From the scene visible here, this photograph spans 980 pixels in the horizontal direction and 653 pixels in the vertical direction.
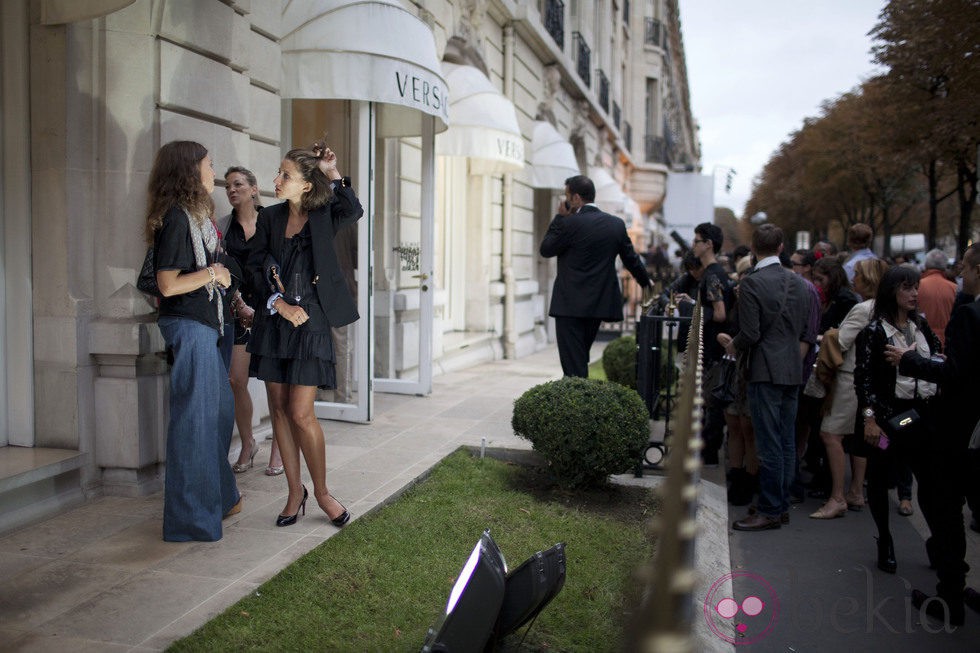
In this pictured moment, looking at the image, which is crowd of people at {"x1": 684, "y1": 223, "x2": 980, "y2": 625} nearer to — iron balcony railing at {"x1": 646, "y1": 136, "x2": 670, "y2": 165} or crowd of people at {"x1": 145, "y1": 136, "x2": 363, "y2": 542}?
crowd of people at {"x1": 145, "y1": 136, "x2": 363, "y2": 542}

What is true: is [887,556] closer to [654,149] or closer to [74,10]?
[74,10]

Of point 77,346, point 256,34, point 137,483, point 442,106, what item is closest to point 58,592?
point 137,483

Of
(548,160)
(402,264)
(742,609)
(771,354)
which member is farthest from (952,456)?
(548,160)

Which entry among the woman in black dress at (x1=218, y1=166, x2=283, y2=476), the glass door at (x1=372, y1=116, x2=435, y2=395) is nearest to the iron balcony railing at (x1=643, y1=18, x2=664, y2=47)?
the glass door at (x1=372, y1=116, x2=435, y2=395)

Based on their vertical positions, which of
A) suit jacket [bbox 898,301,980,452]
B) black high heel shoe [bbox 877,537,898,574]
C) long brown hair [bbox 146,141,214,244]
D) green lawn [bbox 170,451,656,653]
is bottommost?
black high heel shoe [bbox 877,537,898,574]

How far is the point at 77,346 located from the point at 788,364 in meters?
4.58

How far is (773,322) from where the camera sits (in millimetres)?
5820

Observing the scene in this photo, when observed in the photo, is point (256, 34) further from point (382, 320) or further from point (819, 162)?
point (819, 162)

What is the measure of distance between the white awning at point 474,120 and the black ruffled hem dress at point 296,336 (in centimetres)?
724

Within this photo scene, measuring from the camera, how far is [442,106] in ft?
27.0

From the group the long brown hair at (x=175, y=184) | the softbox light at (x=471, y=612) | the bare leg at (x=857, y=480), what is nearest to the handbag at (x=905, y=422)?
the bare leg at (x=857, y=480)

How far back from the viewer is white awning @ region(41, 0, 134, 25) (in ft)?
14.9

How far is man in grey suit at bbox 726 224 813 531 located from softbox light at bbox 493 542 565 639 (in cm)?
301

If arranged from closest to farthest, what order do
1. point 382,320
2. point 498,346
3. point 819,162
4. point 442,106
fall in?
point 442,106 → point 382,320 → point 498,346 → point 819,162
